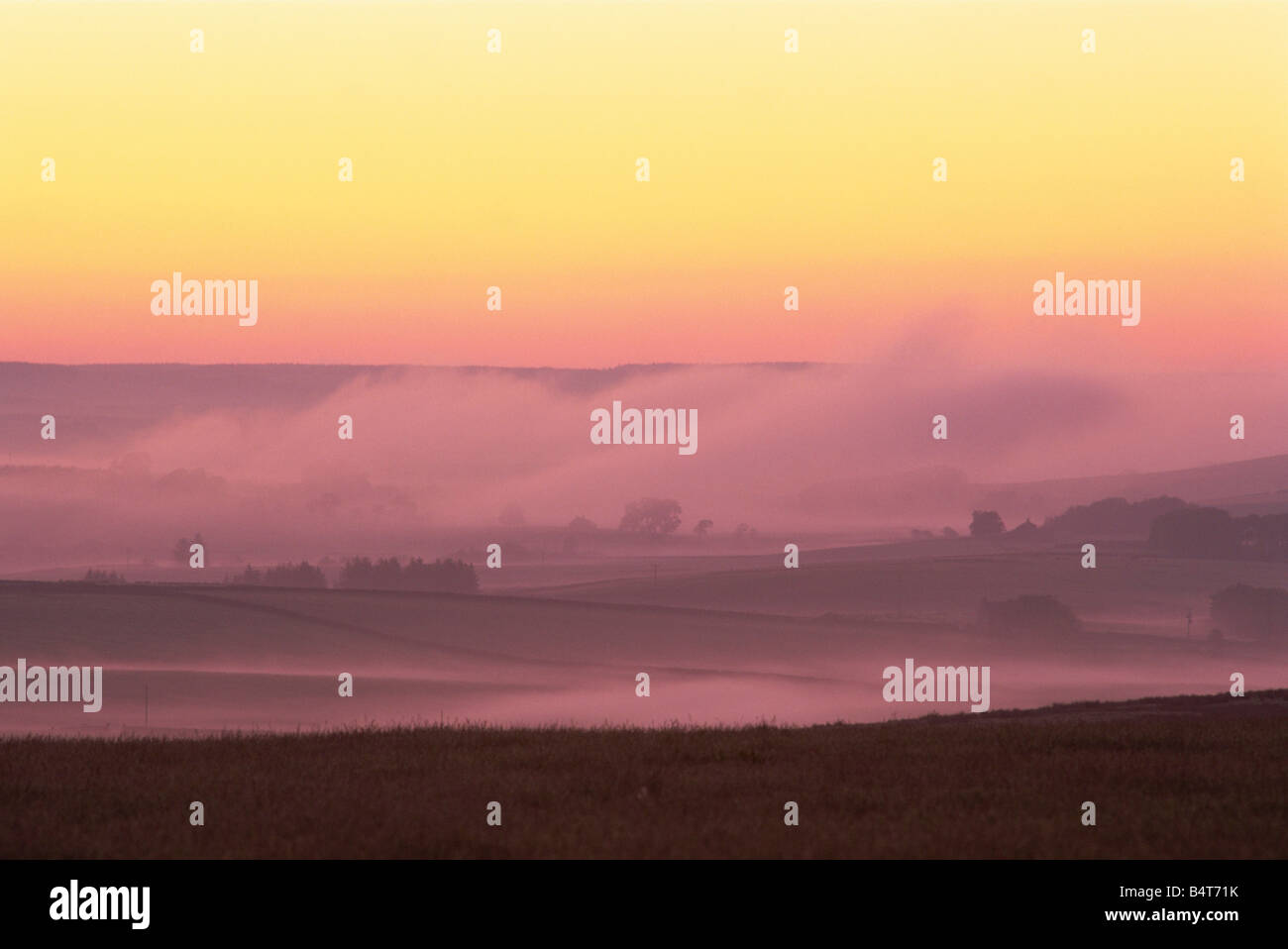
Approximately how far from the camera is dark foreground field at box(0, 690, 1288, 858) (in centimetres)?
1666

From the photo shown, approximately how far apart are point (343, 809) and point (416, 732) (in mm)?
8962

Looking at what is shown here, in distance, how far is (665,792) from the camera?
20.2 metres

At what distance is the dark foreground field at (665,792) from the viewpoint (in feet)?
54.6

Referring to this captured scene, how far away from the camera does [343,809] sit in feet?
61.6
